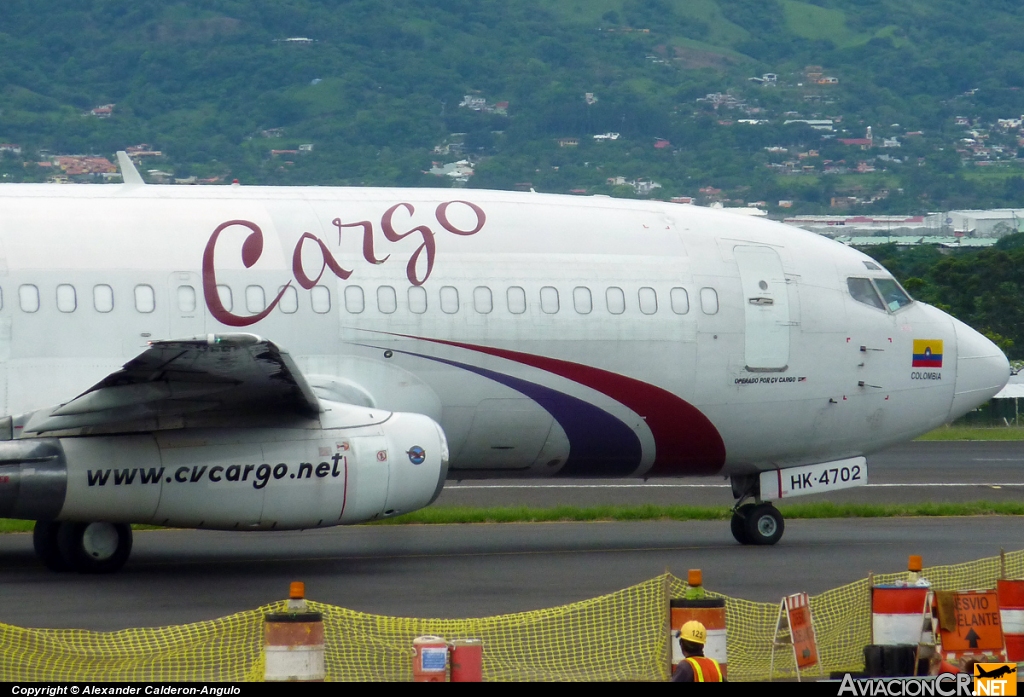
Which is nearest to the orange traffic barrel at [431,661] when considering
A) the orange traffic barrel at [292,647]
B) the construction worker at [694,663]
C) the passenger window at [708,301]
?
the orange traffic barrel at [292,647]

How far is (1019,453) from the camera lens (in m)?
36.6

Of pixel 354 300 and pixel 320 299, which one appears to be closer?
pixel 320 299

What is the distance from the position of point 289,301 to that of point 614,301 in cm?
398

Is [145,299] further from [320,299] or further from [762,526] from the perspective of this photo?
[762,526]

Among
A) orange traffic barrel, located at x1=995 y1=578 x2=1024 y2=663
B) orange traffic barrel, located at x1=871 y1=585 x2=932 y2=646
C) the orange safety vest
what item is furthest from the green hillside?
the orange safety vest

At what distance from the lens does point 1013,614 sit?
12109mm

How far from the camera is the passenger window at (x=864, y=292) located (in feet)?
65.8

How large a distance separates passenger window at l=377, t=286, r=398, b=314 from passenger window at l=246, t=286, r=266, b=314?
4.38ft

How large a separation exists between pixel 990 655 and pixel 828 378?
8020 millimetres

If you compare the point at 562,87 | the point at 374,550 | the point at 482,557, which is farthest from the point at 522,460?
the point at 562,87

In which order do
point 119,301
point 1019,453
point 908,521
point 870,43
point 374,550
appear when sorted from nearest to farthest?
point 119,301, point 374,550, point 908,521, point 1019,453, point 870,43

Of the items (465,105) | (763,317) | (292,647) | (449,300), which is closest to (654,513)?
(763,317)

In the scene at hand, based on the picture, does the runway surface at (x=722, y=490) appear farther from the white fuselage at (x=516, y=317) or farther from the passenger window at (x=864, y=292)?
the passenger window at (x=864, y=292)

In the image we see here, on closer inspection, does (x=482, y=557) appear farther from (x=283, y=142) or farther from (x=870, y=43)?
(x=870, y=43)
